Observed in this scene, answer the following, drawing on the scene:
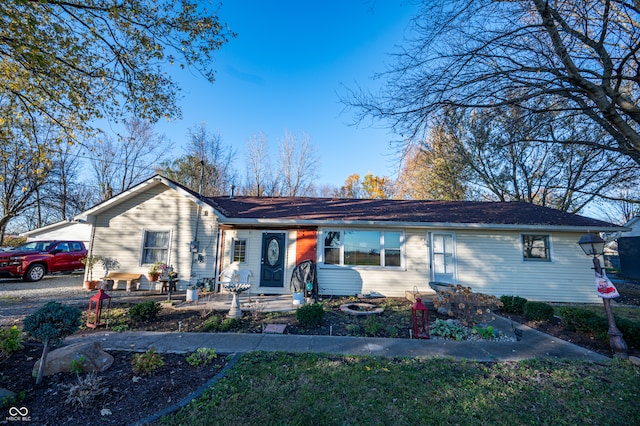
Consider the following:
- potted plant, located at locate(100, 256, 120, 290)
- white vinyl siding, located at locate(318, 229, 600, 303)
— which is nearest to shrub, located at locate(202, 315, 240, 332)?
white vinyl siding, located at locate(318, 229, 600, 303)

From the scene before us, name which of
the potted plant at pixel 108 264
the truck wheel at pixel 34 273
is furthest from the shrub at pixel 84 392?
the truck wheel at pixel 34 273

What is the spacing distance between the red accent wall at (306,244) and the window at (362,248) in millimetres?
394

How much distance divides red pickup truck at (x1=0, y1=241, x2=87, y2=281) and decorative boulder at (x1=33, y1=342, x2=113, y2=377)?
1107 centimetres

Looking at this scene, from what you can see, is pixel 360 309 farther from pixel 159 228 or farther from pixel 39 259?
pixel 39 259

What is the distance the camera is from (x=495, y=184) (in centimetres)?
1734

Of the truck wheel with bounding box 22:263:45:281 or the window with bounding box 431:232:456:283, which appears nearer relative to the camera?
the window with bounding box 431:232:456:283

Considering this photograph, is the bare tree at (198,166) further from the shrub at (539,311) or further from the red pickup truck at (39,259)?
the shrub at (539,311)

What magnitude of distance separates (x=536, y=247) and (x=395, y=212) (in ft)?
16.2

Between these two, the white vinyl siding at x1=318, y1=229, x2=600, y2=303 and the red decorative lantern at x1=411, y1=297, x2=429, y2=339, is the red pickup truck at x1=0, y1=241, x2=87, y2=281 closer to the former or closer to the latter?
the white vinyl siding at x1=318, y1=229, x2=600, y2=303

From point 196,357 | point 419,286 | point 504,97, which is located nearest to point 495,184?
point 419,286

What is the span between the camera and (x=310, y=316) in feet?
18.0

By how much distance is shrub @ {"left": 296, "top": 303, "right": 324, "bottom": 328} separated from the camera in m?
5.47

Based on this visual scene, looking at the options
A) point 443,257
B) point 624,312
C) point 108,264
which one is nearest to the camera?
point 624,312

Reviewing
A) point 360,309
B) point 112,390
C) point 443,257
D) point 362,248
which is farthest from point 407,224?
point 112,390
